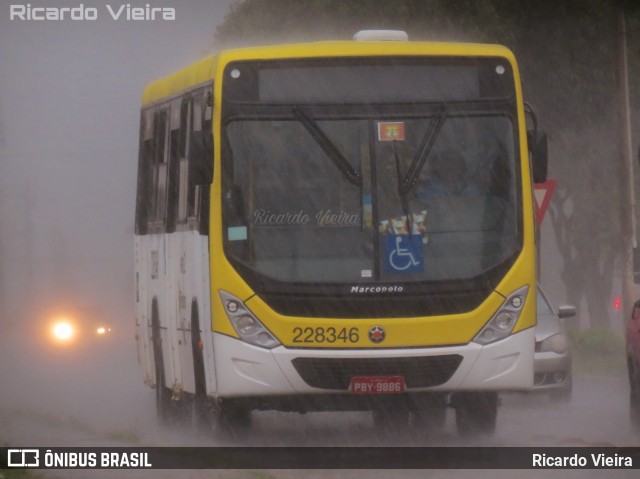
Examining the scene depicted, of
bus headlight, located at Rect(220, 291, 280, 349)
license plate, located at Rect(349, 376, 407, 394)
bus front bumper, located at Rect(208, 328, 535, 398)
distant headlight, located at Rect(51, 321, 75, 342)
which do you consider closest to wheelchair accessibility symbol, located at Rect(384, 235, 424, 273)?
bus front bumper, located at Rect(208, 328, 535, 398)

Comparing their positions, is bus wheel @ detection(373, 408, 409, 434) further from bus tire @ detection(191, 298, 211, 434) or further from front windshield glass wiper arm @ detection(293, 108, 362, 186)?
front windshield glass wiper arm @ detection(293, 108, 362, 186)

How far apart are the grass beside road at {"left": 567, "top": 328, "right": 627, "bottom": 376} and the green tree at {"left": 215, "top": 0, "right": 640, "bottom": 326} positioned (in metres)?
2.78

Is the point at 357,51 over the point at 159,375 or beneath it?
over

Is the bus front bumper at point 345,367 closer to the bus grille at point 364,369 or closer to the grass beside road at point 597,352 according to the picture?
the bus grille at point 364,369

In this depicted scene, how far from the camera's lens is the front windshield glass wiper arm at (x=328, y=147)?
14594mm

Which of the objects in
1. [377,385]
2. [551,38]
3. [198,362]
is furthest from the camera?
[551,38]

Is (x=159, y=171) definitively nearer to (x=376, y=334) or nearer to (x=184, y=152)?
(x=184, y=152)

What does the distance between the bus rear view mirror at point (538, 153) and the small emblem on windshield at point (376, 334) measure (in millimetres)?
1916

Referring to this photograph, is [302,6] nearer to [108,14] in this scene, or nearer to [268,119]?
[108,14]

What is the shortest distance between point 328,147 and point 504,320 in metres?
1.88

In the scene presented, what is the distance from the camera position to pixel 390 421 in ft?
55.6

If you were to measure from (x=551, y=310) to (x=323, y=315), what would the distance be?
23.3 feet

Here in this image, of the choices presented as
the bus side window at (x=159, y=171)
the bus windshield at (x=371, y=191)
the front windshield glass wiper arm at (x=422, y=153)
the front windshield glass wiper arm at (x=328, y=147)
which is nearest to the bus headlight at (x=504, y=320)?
the bus windshield at (x=371, y=191)

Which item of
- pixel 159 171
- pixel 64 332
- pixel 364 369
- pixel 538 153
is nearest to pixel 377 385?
pixel 364 369
